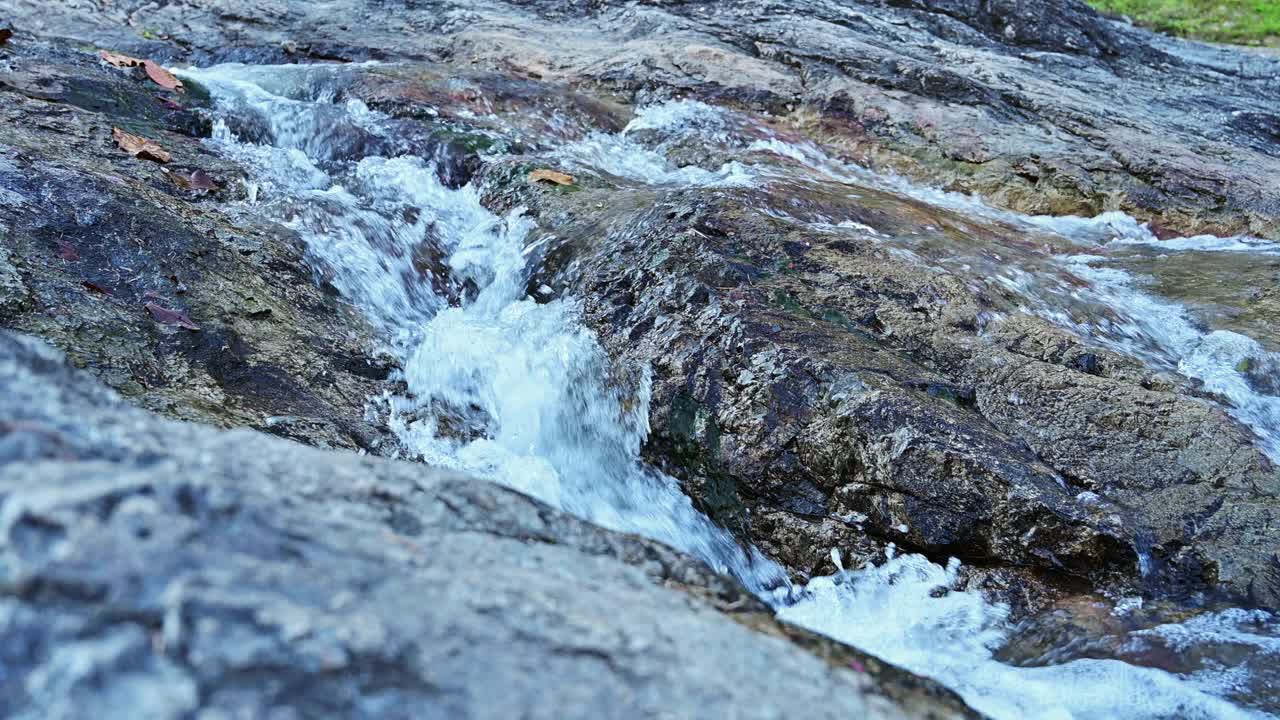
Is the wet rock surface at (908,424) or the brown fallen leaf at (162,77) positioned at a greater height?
the brown fallen leaf at (162,77)

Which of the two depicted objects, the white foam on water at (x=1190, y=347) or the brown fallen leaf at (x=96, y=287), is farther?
the white foam on water at (x=1190, y=347)

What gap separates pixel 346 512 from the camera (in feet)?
4.42

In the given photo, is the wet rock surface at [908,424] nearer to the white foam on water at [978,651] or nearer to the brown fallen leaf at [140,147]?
the white foam on water at [978,651]

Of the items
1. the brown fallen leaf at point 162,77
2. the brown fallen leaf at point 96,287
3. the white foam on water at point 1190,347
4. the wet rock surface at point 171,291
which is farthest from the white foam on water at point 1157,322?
→ the brown fallen leaf at point 162,77

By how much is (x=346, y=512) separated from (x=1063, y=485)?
2619 millimetres

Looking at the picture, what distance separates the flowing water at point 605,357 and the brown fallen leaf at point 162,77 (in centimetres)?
26

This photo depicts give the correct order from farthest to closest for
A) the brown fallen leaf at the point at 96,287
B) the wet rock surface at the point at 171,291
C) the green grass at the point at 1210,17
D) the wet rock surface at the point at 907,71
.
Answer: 1. the green grass at the point at 1210,17
2. the wet rock surface at the point at 907,71
3. the brown fallen leaf at the point at 96,287
4. the wet rock surface at the point at 171,291

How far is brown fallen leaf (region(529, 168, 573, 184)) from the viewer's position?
16.4 ft

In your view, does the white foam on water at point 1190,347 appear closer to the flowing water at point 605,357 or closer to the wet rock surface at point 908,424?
the flowing water at point 605,357

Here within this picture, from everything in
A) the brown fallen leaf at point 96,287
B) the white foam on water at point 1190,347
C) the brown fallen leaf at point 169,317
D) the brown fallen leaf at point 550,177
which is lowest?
the brown fallen leaf at point 169,317

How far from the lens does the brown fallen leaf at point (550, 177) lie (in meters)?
5.00

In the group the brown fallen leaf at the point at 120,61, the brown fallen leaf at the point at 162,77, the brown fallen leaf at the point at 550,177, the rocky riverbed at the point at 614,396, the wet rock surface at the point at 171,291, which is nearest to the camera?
the rocky riverbed at the point at 614,396

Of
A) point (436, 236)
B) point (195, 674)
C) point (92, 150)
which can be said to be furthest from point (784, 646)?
point (92, 150)

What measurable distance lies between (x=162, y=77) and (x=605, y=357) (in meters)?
4.09
